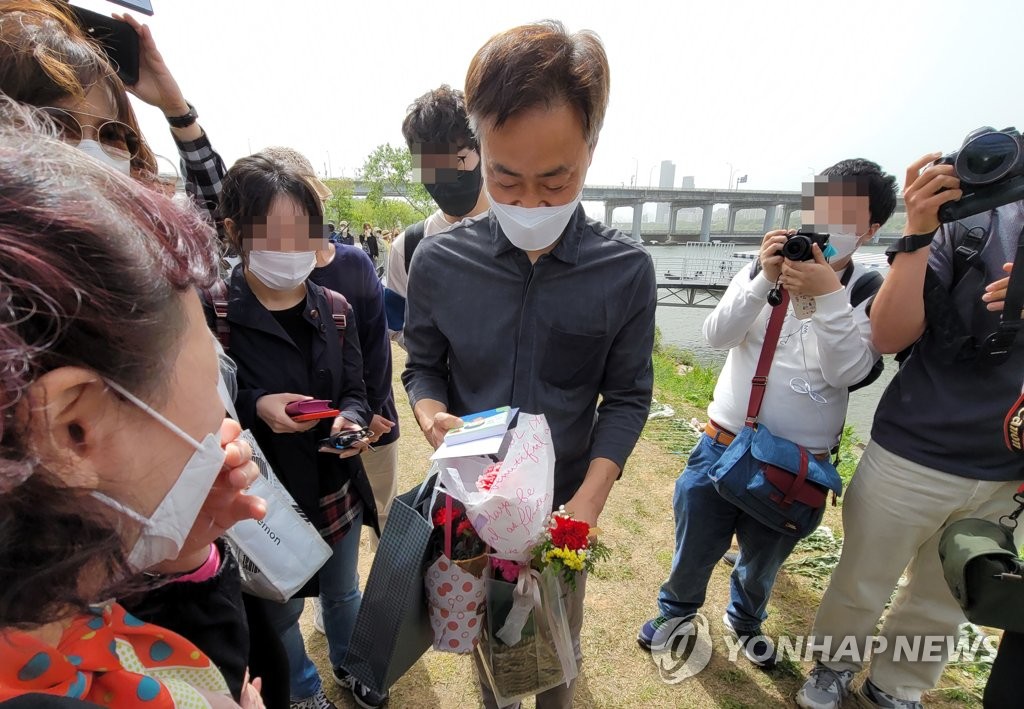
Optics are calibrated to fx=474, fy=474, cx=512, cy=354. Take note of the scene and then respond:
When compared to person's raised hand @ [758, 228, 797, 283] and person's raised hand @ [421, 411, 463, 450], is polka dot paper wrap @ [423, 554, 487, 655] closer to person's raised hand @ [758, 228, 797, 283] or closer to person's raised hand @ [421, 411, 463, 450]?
person's raised hand @ [421, 411, 463, 450]

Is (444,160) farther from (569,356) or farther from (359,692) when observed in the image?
(359,692)

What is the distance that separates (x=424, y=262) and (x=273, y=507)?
3.07ft

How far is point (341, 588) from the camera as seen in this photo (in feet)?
6.98

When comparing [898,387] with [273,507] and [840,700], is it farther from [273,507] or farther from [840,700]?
[273,507]

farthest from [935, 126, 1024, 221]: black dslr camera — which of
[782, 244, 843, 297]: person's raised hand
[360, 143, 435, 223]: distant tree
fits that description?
[360, 143, 435, 223]: distant tree

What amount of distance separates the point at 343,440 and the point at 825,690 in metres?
2.50

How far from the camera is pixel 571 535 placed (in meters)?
1.25

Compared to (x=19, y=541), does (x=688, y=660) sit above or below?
below

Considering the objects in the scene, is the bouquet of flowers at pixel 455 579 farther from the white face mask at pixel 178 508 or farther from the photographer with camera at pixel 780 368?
the photographer with camera at pixel 780 368

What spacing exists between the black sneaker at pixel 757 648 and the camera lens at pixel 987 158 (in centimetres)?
232

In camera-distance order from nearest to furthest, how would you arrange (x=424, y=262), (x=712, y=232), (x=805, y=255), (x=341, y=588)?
(x=424, y=262) → (x=805, y=255) → (x=341, y=588) → (x=712, y=232)

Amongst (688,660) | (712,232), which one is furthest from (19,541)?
(712,232)

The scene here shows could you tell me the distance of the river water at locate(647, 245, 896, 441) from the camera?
6.86m

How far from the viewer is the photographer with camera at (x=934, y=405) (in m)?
1.64
